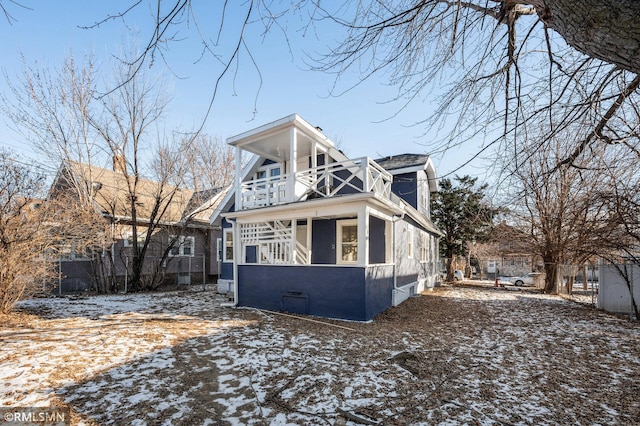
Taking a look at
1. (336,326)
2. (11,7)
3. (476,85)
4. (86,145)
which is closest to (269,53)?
(11,7)

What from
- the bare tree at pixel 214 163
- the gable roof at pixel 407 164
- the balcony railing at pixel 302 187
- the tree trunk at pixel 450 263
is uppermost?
the bare tree at pixel 214 163

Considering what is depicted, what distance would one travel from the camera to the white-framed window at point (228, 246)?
13797 millimetres

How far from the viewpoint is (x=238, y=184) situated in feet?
33.4

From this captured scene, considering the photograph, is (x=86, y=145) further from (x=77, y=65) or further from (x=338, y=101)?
(x=338, y=101)

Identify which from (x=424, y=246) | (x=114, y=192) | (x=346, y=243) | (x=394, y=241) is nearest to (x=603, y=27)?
(x=394, y=241)

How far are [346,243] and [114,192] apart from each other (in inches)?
493

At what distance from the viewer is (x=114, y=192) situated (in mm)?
15578

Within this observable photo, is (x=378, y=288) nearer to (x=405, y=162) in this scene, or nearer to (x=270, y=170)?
(x=270, y=170)

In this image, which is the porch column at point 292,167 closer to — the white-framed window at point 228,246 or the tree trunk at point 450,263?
the white-framed window at point 228,246

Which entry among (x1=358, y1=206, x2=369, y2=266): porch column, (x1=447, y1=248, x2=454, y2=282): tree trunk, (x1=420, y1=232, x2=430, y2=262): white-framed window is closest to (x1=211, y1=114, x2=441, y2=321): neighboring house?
(x1=358, y1=206, x2=369, y2=266): porch column

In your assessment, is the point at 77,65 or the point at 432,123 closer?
the point at 432,123

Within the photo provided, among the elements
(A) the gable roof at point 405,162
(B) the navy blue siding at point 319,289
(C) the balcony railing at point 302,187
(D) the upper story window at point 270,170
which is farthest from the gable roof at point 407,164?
(B) the navy blue siding at point 319,289

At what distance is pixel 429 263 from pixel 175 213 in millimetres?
14572

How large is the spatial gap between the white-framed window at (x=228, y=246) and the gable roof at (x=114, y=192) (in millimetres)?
3402
